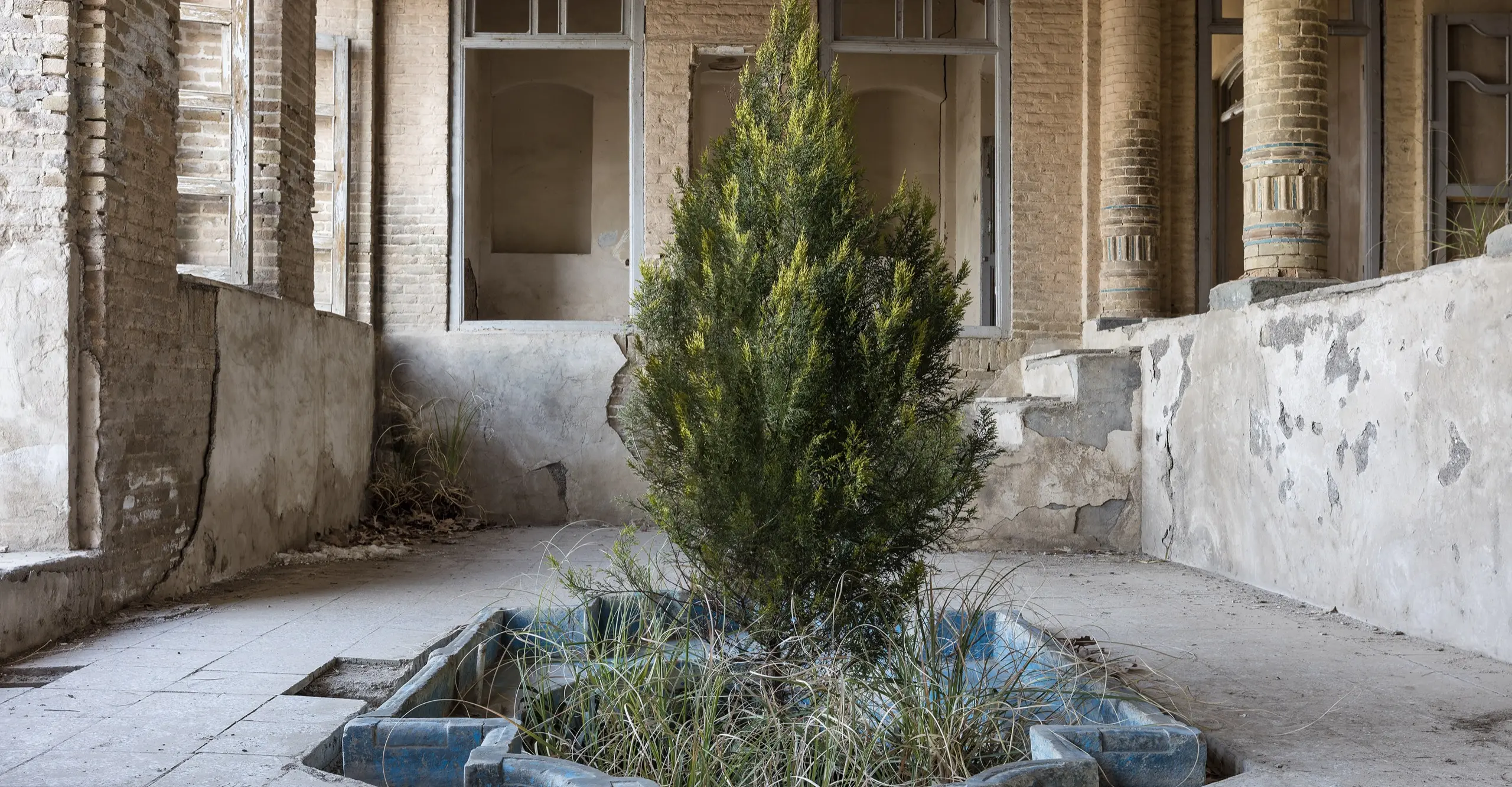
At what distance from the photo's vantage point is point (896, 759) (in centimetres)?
271

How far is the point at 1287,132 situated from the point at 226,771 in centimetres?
620

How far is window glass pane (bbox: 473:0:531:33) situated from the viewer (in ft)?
41.5

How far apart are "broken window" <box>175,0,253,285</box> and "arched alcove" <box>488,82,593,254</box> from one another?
761 centimetres

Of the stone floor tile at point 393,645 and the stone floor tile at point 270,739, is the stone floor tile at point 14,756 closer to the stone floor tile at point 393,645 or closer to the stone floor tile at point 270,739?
the stone floor tile at point 270,739

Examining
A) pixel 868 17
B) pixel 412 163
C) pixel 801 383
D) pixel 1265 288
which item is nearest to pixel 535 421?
pixel 412 163

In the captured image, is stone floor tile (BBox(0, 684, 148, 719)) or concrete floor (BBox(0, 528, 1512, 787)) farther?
stone floor tile (BBox(0, 684, 148, 719))

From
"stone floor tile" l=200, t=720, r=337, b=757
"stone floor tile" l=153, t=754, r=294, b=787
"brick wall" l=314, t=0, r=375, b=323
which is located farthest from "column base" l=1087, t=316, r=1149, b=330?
"stone floor tile" l=153, t=754, r=294, b=787

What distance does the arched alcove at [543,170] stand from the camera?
14.0 metres

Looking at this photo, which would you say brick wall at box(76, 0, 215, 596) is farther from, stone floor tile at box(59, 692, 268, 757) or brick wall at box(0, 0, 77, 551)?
stone floor tile at box(59, 692, 268, 757)

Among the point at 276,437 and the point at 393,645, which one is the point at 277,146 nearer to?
the point at 276,437

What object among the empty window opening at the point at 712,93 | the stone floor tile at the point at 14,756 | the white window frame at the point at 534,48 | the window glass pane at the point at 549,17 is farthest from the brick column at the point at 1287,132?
the window glass pane at the point at 549,17

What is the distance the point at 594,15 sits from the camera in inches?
518

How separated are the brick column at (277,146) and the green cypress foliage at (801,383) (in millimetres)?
3790

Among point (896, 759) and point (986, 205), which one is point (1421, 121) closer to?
point (986, 205)
